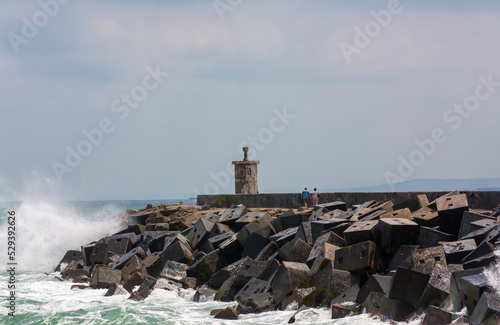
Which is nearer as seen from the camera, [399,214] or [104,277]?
[399,214]

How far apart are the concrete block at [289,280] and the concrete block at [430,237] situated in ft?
5.56

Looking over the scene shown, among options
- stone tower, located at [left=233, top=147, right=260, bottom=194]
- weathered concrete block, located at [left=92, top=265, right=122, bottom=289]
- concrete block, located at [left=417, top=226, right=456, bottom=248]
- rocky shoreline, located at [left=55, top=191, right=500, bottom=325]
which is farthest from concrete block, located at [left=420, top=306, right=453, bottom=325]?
stone tower, located at [left=233, top=147, right=260, bottom=194]

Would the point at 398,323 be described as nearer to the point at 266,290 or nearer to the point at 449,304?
the point at 449,304

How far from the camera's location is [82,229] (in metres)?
18.0

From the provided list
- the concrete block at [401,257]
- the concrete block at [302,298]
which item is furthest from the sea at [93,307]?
the concrete block at [401,257]

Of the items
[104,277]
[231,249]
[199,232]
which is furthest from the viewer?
[199,232]

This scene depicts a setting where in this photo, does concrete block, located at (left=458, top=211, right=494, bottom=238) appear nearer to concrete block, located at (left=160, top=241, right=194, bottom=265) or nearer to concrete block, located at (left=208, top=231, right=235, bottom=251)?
concrete block, located at (left=208, top=231, right=235, bottom=251)

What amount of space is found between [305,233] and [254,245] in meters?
1.18

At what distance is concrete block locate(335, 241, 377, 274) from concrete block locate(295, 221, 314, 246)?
1.63 m

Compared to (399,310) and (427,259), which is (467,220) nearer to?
(427,259)


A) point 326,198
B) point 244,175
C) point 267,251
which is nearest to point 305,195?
point 326,198

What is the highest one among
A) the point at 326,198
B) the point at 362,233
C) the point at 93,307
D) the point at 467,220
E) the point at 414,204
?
the point at 326,198

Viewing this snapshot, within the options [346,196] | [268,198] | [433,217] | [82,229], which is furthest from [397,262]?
[82,229]

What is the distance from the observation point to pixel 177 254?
11227mm
